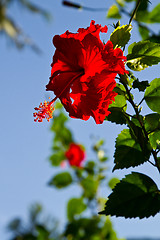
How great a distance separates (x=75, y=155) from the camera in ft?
7.35

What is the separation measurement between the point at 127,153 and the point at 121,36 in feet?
0.85

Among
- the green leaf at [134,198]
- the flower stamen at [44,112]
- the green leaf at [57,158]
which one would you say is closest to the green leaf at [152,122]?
the green leaf at [134,198]

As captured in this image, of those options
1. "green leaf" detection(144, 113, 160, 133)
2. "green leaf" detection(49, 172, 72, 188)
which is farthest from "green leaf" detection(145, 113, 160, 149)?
"green leaf" detection(49, 172, 72, 188)

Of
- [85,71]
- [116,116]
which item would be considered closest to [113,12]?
[85,71]

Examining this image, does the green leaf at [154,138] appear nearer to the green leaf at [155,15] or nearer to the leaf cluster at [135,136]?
the leaf cluster at [135,136]

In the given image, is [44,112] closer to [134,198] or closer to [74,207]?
[134,198]

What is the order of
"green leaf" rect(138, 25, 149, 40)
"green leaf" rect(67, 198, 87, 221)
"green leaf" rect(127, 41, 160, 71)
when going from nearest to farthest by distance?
"green leaf" rect(127, 41, 160, 71) < "green leaf" rect(138, 25, 149, 40) < "green leaf" rect(67, 198, 87, 221)

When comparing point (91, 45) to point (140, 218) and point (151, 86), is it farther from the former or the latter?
point (140, 218)

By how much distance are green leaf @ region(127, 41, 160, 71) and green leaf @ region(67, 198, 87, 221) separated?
1234 mm

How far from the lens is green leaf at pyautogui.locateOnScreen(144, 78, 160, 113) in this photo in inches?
30.7

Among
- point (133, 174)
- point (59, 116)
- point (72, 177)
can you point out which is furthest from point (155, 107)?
point (59, 116)

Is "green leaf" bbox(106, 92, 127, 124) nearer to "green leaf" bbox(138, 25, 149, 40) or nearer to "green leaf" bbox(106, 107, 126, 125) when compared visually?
"green leaf" bbox(106, 107, 126, 125)

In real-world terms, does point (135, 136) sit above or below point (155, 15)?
below

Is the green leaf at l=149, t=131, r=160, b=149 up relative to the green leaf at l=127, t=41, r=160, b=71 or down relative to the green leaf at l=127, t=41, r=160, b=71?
down
